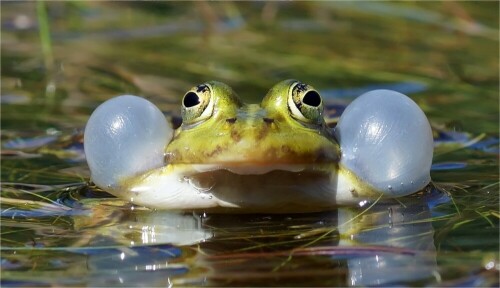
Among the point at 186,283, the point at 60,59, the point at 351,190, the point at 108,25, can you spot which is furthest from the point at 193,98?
the point at 108,25

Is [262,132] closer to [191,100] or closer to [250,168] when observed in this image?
[250,168]

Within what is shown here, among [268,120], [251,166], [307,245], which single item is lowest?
[307,245]

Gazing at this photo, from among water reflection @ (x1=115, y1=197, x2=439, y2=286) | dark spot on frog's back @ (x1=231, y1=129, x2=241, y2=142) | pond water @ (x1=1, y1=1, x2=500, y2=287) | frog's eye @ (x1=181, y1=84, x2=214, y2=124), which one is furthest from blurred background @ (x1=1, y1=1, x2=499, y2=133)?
dark spot on frog's back @ (x1=231, y1=129, x2=241, y2=142)

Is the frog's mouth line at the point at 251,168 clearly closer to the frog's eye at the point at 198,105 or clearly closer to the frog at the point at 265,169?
the frog at the point at 265,169

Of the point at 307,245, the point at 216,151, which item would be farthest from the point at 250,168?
the point at 307,245

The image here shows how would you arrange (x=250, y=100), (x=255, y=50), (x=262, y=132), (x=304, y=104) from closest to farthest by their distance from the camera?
(x=262, y=132)
(x=304, y=104)
(x=250, y=100)
(x=255, y=50)

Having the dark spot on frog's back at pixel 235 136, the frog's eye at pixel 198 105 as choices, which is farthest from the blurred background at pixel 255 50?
the dark spot on frog's back at pixel 235 136
